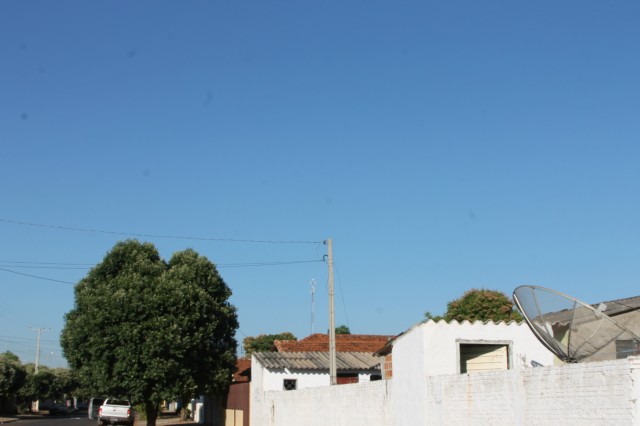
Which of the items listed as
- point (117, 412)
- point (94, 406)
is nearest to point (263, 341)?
point (94, 406)

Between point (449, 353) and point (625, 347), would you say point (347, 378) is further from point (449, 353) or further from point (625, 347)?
point (625, 347)

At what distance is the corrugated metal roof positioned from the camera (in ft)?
95.7

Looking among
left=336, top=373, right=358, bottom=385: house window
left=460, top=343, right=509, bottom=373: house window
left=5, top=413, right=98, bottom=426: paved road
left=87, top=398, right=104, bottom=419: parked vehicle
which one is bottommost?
left=5, top=413, right=98, bottom=426: paved road

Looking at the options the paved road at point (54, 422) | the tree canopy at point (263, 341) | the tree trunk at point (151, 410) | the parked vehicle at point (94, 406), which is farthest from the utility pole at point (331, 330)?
the tree canopy at point (263, 341)

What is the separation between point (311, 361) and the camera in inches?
1196

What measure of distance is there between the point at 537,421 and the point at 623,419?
1.86 meters

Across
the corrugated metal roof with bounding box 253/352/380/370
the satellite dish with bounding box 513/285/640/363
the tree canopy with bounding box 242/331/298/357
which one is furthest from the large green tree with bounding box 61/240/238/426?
the tree canopy with bounding box 242/331/298/357

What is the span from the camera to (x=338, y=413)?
737 inches

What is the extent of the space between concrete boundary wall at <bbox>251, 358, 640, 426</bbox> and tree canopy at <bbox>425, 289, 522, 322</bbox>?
20939mm

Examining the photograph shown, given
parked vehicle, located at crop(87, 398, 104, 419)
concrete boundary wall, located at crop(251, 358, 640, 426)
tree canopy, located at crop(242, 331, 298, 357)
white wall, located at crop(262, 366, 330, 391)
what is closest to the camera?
concrete boundary wall, located at crop(251, 358, 640, 426)

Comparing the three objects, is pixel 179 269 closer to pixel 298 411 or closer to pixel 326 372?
pixel 326 372

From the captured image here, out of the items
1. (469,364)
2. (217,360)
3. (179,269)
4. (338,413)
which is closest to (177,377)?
(217,360)

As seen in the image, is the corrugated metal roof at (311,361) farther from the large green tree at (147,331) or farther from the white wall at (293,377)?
the large green tree at (147,331)

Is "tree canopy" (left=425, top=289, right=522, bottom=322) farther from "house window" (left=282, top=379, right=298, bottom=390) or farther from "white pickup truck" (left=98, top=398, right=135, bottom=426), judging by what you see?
"white pickup truck" (left=98, top=398, right=135, bottom=426)
